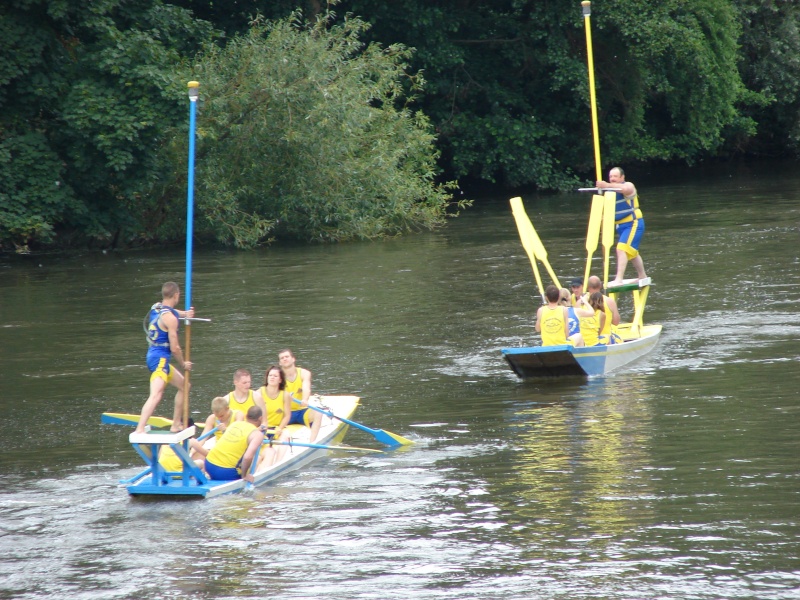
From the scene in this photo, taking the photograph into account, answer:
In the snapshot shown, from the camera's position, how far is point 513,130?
36688 mm

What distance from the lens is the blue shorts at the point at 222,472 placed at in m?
9.80

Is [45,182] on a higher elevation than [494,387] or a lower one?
higher

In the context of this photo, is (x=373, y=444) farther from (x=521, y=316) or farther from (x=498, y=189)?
(x=498, y=189)

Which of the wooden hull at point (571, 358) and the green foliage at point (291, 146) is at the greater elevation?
the green foliage at point (291, 146)

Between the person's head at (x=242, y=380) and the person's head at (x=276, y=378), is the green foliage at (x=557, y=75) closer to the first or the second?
the person's head at (x=276, y=378)

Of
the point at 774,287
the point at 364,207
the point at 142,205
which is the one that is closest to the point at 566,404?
the point at 774,287

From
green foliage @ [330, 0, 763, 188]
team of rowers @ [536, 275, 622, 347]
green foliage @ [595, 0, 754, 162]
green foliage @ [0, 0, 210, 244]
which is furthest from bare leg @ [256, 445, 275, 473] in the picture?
green foliage @ [595, 0, 754, 162]

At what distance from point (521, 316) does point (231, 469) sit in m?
8.24

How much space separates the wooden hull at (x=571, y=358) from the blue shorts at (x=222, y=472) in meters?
4.08

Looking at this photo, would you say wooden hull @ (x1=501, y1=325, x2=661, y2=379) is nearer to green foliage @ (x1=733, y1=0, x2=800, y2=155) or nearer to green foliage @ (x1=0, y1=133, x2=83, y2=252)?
green foliage @ (x1=0, y1=133, x2=83, y2=252)

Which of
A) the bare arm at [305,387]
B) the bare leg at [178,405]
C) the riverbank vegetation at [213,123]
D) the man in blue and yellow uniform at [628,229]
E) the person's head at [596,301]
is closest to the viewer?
the bare leg at [178,405]

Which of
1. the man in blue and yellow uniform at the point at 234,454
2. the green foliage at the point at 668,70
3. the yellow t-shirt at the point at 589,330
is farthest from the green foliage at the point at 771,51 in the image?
the man in blue and yellow uniform at the point at 234,454

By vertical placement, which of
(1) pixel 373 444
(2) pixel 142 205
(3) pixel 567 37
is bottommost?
(1) pixel 373 444

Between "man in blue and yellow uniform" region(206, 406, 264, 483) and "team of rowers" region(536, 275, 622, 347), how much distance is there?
4657 millimetres
